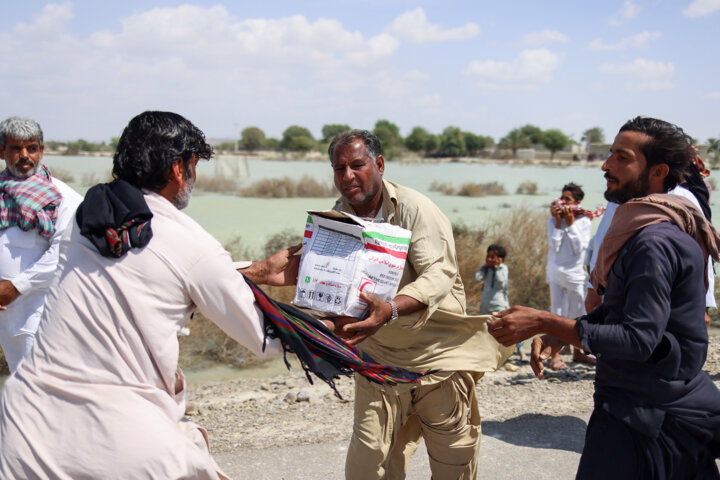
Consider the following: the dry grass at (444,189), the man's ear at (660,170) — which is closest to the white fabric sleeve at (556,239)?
the man's ear at (660,170)

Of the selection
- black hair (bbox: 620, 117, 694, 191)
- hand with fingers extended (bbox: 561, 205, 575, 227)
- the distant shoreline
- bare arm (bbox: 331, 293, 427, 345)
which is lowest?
bare arm (bbox: 331, 293, 427, 345)

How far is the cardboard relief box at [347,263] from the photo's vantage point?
8.91ft

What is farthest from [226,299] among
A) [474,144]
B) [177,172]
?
[474,144]

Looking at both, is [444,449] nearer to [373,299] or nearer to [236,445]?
[373,299]

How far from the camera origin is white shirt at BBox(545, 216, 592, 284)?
7156 mm

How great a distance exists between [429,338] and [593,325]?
103cm

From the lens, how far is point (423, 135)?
334 ft

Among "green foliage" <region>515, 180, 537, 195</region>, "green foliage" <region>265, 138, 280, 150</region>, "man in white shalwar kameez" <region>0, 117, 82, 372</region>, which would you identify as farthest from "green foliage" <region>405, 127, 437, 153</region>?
"man in white shalwar kameez" <region>0, 117, 82, 372</region>

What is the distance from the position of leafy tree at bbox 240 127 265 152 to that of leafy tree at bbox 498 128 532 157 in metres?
40.3

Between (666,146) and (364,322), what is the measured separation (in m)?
1.36

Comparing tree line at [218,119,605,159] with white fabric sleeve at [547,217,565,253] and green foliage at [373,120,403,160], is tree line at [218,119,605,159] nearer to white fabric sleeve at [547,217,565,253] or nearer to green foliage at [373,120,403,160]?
green foliage at [373,120,403,160]

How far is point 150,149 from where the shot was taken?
6.75ft

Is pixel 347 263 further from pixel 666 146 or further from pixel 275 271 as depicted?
pixel 666 146

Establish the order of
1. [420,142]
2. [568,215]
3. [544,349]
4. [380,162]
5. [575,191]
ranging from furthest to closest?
1. [420,142]
2. [575,191]
3. [568,215]
4. [380,162]
5. [544,349]
